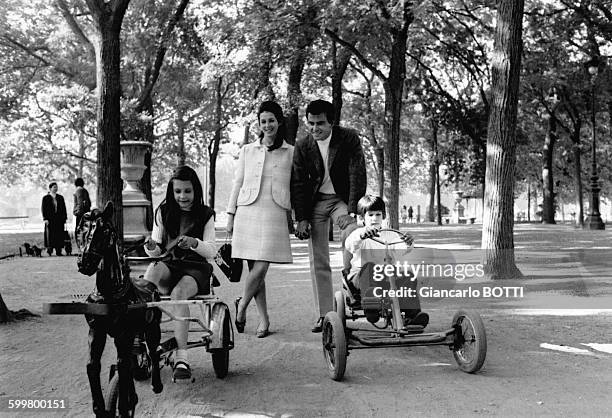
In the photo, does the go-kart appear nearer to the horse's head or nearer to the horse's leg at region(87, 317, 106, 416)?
the horse's leg at region(87, 317, 106, 416)

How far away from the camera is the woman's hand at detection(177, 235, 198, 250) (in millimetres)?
4508

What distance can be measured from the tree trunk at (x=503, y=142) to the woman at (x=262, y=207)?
5.14 meters

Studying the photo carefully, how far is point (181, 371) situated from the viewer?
Result: 430 centimetres

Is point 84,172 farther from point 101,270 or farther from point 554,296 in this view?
point 101,270

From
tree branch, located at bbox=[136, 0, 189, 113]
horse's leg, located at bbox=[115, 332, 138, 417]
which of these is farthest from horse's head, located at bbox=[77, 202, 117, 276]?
tree branch, located at bbox=[136, 0, 189, 113]

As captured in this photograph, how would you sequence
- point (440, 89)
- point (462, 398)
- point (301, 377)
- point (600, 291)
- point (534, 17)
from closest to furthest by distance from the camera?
point (462, 398) < point (301, 377) < point (600, 291) < point (534, 17) < point (440, 89)

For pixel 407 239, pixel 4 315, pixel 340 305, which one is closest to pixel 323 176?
pixel 340 305

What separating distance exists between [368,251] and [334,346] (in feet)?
2.82

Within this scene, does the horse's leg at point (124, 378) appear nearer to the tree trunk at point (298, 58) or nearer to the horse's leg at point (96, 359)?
the horse's leg at point (96, 359)

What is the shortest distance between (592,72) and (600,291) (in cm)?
1917

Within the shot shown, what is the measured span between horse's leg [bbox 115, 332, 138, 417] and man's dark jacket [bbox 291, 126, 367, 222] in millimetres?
2776

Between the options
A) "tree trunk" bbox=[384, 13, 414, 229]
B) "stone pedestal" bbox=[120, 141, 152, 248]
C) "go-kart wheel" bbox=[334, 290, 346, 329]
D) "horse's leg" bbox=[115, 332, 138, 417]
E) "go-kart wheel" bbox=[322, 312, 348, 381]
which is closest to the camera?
"horse's leg" bbox=[115, 332, 138, 417]

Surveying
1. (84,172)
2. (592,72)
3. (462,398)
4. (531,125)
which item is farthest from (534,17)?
(84,172)

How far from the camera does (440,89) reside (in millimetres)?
29500
